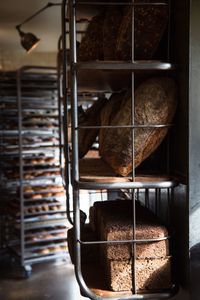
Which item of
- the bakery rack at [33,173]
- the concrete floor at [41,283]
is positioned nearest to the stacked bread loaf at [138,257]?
the concrete floor at [41,283]

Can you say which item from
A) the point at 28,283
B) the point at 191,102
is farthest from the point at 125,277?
the point at 28,283

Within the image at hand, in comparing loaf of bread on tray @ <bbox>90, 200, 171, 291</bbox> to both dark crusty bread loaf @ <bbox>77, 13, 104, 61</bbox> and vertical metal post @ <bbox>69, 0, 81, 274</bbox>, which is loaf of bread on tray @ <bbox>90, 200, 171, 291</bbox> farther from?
dark crusty bread loaf @ <bbox>77, 13, 104, 61</bbox>

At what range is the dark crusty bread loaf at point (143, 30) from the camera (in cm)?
117

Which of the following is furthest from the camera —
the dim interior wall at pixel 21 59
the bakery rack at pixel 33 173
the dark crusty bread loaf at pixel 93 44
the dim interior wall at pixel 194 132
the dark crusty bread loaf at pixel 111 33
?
the dim interior wall at pixel 21 59

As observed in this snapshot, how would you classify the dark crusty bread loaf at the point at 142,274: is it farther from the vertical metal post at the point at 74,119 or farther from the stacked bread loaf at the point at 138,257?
the vertical metal post at the point at 74,119

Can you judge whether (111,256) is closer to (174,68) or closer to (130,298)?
(130,298)

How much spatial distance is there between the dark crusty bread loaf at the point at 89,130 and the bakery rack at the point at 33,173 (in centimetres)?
214

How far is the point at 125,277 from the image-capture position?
1157 mm

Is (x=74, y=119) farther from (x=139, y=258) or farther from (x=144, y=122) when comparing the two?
(x=139, y=258)

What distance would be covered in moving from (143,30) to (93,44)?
321mm

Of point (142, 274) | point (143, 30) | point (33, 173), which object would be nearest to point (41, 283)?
point (33, 173)

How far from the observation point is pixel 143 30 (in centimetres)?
118

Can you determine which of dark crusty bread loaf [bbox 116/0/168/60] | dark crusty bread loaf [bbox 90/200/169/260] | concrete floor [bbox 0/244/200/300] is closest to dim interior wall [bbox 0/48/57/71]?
concrete floor [bbox 0/244/200/300]

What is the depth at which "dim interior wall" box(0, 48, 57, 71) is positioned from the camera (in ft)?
15.2
